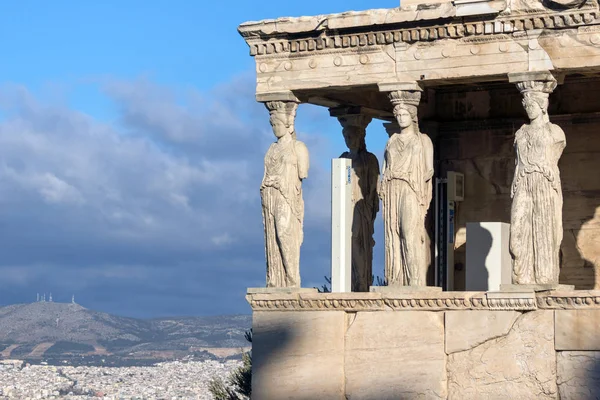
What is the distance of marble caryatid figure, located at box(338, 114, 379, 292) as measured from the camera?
21.5 m

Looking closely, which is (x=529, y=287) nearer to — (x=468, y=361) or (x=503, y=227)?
(x=468, y=361)

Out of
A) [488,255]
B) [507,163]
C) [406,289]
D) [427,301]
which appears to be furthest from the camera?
[507,163]

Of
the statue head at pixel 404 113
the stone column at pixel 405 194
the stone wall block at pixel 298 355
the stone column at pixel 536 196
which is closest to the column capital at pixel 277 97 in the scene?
the stone column at pixel 405 194

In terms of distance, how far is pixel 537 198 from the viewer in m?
18.5

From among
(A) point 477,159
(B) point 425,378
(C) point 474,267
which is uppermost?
(A) point 477,159

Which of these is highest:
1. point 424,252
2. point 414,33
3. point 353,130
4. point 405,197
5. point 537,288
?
point 414,33

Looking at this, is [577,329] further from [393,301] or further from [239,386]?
[239,386]

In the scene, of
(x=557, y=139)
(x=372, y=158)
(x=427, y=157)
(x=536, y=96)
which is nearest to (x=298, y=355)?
(x=427, y=157)

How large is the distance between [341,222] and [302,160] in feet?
5.81

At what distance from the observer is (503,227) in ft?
69.5

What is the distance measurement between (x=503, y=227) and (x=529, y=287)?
293 centimetres

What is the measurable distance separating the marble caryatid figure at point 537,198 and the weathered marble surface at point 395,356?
119cm

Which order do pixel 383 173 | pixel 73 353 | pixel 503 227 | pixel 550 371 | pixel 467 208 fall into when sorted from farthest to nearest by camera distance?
pixel 73 353 → pixel 467 208 → pixel 503 227 → pixel 383 173 → pixel 550 371

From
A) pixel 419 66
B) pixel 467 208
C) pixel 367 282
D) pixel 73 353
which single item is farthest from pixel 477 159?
pixel 73 353
